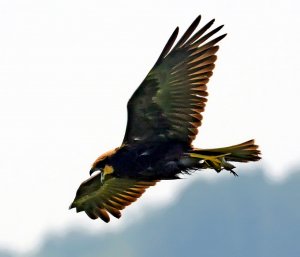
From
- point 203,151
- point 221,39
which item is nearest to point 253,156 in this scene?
point 203,151

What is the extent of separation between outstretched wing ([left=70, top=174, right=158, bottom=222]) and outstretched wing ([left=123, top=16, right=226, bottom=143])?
118 inches

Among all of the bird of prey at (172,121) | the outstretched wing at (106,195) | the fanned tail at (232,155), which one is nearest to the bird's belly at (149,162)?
the bird of prey at (172,121)

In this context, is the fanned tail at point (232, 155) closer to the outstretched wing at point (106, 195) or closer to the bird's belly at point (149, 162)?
the bird's belly at point (149, 162)

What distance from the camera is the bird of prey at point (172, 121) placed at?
19.4 meters

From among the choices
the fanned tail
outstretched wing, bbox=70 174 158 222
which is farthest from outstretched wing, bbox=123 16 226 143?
outstretched wing, bbox=70 174 158 222

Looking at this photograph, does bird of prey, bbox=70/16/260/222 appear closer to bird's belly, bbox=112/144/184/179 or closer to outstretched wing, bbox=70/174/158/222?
bird's belly, bbox=112/144/184/179

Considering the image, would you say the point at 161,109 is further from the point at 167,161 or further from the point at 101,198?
the point at 101,198

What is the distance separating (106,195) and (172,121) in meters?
3.57

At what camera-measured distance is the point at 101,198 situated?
22766 mm

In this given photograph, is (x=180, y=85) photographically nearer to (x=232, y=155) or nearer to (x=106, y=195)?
(x=232, y=155)

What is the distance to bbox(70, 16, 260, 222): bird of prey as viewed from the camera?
19391mm

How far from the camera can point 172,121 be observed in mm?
19797

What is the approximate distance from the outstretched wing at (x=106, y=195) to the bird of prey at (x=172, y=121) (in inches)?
99.8

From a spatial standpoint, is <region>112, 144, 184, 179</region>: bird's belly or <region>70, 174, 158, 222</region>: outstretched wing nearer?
<region>112, 144, 184, 179</region>: bird's belly
